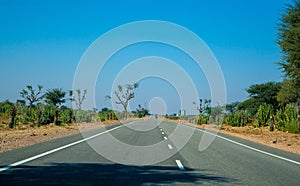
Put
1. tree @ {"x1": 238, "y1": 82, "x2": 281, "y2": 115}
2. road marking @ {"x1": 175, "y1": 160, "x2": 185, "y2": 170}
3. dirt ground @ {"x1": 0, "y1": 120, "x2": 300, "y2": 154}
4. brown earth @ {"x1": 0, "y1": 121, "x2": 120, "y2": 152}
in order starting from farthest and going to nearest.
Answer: tree @ {"x1": 238, "y1": 82, "x2": 281, "y2": 115} → dirt ground @ {"x1": 0, "y1": 120, "x2": 300, "y2": 154} → brown earth @ {"x1": 0, "y1": 121, "x2": 120, "y2": 152} → road marking @ {"x1": 175, "y1": 160, "x2": 185, "y2": 170}

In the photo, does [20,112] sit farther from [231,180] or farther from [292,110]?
[231,180]

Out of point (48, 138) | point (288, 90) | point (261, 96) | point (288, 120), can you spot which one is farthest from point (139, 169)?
point (261, 96)

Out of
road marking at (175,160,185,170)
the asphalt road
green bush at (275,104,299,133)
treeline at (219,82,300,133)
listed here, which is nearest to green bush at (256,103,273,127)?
treeline at (219,82,300,133)

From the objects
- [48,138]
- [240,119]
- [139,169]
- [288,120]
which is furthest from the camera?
[240,119]

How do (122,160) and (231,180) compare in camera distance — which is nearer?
(231,180)

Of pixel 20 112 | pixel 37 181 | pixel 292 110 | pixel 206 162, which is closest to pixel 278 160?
pixel 206 162

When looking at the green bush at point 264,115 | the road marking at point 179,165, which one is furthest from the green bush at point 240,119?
the road marking at point 179,165

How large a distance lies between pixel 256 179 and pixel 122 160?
4.62 metres

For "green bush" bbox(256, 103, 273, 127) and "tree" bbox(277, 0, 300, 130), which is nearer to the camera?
"tree" bbox(277, 0, 300, 130)

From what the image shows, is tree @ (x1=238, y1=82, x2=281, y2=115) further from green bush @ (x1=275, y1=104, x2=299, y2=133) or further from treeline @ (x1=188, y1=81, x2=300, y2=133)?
green bush @ (x1=275, y1=104, x2=299, y2=133)

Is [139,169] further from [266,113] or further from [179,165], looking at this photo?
[266,113]

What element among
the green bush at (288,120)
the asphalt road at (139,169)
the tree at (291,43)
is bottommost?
the asphalt road at (139,169)

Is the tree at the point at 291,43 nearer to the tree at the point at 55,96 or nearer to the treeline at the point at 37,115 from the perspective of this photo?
the treeline at the point at 37,115

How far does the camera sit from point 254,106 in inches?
2496
